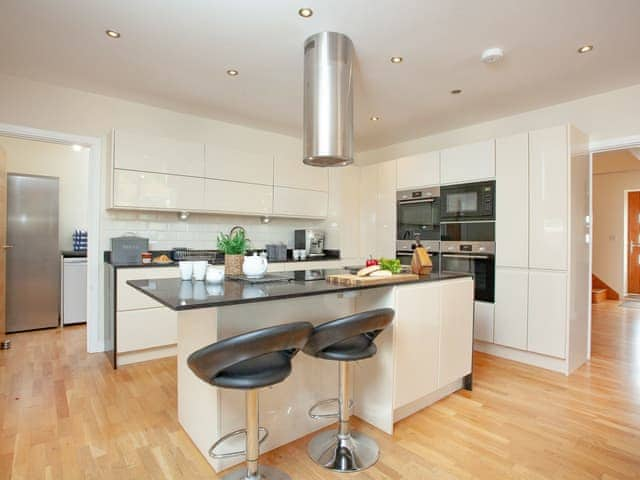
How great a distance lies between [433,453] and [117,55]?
→ 3.40m

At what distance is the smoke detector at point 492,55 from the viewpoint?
8.39ft

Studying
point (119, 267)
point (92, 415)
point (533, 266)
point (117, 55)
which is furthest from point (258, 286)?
point (533, 266)

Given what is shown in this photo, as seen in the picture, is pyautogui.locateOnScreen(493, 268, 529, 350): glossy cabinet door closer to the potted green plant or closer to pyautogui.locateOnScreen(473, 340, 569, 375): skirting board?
pyautogui.locateOnScreen(473, 340, 569, 375): skirting board

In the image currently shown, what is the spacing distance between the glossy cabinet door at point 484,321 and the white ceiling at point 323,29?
2.04m

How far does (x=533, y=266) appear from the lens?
3273 mm

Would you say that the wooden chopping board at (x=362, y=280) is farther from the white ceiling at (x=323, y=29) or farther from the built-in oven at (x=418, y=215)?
the built-in oven at (x=418, y=215)

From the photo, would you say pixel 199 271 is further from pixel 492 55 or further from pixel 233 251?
pixel 492 55

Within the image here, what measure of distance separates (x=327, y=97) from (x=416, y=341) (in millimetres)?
1654

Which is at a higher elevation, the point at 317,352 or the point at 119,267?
the point at 119,267

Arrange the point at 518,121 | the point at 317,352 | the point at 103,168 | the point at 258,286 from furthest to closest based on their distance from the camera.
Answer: the point at 518,121, the point at 103,168, the point at 258,286, the point at 317,352

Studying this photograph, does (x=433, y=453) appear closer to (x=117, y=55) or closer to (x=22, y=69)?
(x=117, y=55)

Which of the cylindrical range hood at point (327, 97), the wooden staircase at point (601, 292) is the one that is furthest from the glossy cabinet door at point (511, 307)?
the wooden staircase at point (601, 292)

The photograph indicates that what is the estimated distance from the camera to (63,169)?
4.91 m

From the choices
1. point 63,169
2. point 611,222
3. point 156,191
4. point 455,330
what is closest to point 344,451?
point 455,330
